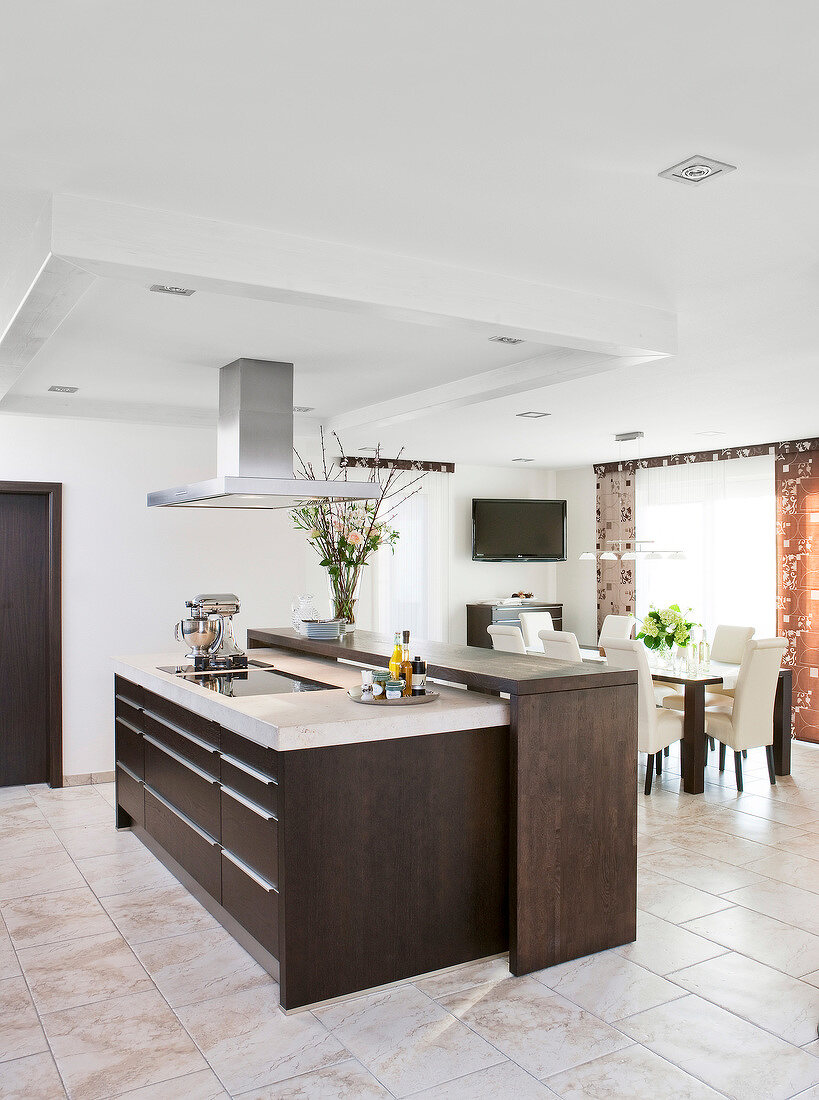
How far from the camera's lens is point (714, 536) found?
8148mm

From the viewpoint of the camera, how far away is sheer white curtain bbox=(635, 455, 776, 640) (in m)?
7.79

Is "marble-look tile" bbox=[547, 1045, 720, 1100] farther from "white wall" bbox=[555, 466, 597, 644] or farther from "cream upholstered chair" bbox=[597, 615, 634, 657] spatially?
"white wall" bbox=[555, 466, 597, 644]

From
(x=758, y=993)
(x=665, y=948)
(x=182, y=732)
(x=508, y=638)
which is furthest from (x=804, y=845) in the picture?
(x=182, y=732)

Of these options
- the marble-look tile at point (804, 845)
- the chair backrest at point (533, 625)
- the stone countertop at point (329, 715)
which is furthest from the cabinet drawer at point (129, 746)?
the chair backrest at point (533, 625)

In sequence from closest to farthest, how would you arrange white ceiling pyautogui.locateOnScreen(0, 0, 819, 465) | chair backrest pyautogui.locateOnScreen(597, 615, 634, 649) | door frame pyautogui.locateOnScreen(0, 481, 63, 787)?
1. white ceiling pyautogui.locateOnScreen(0, 0, 819, 465)
2. door frame pyautogui.locateOnScreen(0, 481, 63, 787)
3. chair backrest pyautogui.locateOnScreen(597, 615, 634, 649)

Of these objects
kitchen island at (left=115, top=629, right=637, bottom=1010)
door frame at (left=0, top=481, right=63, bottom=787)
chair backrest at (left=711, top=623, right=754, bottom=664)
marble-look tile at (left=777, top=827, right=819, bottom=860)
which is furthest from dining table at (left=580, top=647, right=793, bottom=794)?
door frame at (left=0, top=481, right=63, bottom=787)

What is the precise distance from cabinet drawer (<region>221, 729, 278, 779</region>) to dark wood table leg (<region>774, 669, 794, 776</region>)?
4.17 m

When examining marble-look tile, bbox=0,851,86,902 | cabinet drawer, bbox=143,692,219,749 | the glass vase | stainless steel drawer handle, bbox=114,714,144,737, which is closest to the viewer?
cabinet drawer, bbox=143,692,219,749

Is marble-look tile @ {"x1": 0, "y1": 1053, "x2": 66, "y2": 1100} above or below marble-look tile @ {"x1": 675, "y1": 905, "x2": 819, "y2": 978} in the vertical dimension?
above

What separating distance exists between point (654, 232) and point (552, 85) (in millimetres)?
934

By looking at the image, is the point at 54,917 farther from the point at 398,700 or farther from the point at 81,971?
the point at 398,700

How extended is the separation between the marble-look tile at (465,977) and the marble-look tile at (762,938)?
2.20 ft

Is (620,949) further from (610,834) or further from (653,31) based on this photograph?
(653,31)

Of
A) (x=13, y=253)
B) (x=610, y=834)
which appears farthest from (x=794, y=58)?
(x=610, y=834)
